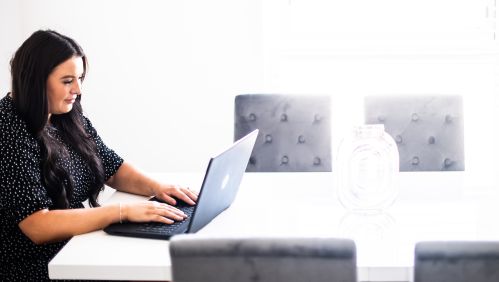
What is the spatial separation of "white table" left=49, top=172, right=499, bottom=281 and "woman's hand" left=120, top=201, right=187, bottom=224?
0.07m

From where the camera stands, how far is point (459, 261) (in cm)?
95

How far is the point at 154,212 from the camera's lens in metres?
1.60

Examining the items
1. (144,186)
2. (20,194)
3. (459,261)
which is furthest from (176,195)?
(459,261)

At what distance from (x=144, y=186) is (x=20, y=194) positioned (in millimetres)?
395

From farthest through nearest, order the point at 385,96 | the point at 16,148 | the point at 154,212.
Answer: the point at 385,96
the point at 16,148
the point at 154,212

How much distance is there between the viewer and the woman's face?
1.84 m

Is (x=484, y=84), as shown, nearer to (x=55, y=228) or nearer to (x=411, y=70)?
(x=411, y=70)

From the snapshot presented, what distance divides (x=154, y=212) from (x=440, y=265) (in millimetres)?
805

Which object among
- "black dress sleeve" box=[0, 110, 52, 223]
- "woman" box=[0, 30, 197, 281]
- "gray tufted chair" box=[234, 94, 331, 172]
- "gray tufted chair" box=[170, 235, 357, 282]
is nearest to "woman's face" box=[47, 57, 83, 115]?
"woman" box=[0, 30, 197, 281]

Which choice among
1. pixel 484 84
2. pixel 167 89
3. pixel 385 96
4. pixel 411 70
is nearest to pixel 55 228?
pixel 385 96

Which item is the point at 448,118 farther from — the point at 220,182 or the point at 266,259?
the point at 266,259

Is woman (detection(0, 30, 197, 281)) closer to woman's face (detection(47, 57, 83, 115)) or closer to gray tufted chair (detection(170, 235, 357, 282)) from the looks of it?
woman's face (detection(47, 57, 83, 115))

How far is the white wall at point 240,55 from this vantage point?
3.12 meters

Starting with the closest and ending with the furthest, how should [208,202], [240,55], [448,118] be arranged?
[208,202] → [448,118] → [240,55]
